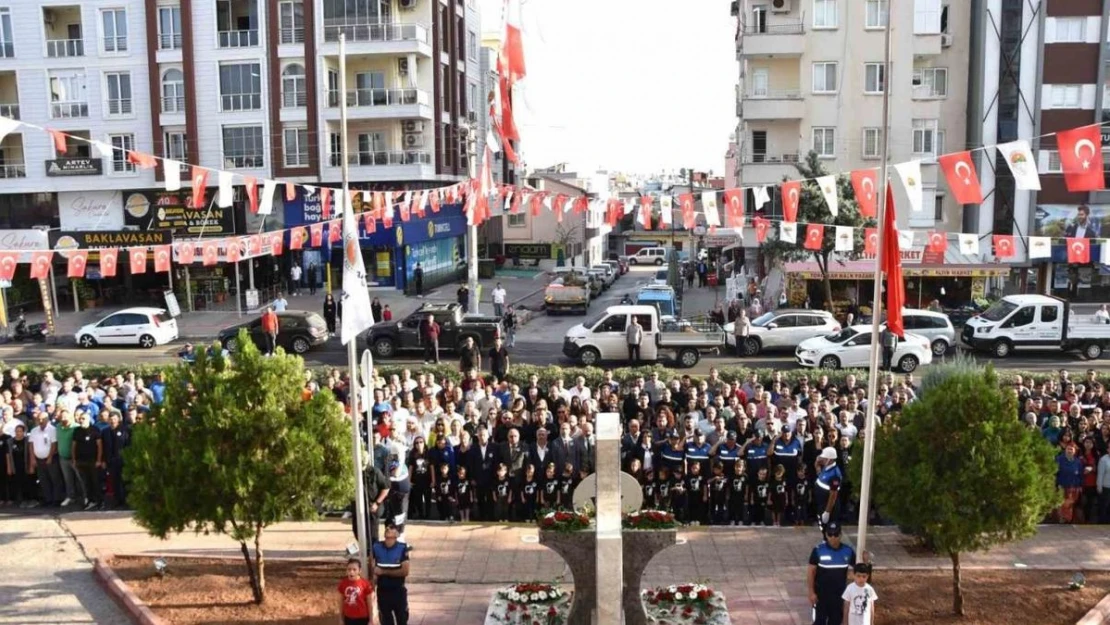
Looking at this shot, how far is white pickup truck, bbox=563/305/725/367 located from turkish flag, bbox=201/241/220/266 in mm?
9931

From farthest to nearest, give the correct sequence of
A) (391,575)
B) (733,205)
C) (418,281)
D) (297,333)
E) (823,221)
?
(418,281)
(823,221)
(297,333)
(733,205)
(391,575)

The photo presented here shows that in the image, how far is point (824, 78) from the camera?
40.6 metres

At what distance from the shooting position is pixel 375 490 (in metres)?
11.9

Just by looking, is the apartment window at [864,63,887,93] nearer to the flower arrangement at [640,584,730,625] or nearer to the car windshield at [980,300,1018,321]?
the car windshield at [980,300,1018,321]

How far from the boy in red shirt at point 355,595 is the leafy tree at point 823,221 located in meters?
25.4

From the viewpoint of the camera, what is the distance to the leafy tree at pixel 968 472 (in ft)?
33.1

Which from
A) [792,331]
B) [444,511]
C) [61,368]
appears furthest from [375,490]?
[792,331]

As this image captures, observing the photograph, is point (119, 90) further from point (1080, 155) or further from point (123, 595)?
point (1080, 155)

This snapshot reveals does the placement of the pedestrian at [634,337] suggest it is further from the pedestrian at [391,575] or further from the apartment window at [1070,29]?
the apartment window at [1070,29]

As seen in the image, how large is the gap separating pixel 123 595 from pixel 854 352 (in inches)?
777

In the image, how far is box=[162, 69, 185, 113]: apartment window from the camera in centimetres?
4122

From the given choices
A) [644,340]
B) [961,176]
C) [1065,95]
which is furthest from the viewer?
[1065,95]

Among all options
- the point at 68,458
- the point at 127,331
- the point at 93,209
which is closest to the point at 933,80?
the point at 127,331

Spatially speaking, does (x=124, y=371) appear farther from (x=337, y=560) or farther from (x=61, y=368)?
(x=337, y=560)
